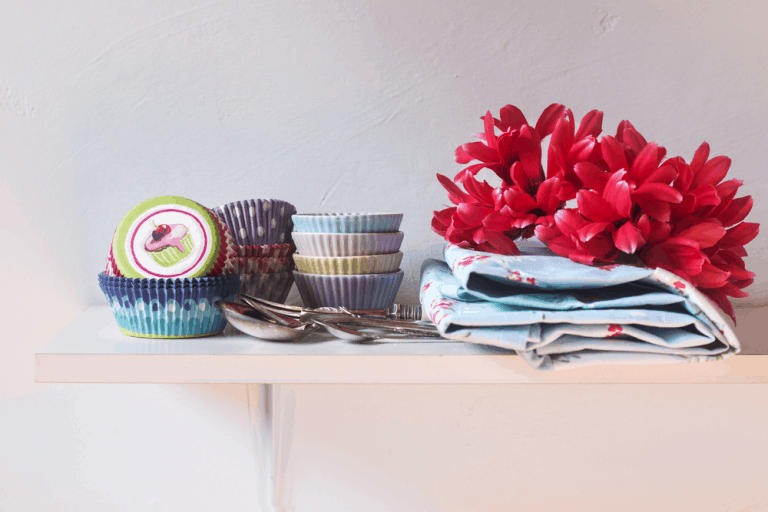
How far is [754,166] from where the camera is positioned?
668mm

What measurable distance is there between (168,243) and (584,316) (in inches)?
13.6

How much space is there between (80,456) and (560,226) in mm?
648

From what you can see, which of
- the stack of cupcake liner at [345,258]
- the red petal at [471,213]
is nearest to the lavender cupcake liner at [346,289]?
the stack of cupcake liner at [345,258]

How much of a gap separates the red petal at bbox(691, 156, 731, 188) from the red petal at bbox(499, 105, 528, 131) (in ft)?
0.49

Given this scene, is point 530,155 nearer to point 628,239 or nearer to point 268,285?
point 628,239

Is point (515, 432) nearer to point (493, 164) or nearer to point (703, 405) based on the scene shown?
point (703, 405)

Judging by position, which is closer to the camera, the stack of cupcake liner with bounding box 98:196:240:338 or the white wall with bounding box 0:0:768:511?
the stack of cupcake liner with bounding box 98:196:240:338

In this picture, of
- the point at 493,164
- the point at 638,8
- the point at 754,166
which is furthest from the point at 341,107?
the point at 754,166

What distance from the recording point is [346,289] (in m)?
0.53

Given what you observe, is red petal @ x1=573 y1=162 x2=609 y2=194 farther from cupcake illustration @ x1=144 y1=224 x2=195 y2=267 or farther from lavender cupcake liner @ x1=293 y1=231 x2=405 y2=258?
cupcake illustration @ x1=144 y1=224 x2=195 y2=267

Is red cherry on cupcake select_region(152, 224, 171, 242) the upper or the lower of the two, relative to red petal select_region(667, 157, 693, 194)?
lower

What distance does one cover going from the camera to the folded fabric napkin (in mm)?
384

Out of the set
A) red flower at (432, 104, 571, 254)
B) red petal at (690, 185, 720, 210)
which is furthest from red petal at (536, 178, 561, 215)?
red petal at (690, 185, 720, 210)

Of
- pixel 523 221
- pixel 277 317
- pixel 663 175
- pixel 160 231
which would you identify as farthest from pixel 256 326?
pixel 663 175
